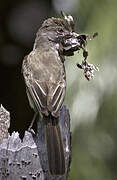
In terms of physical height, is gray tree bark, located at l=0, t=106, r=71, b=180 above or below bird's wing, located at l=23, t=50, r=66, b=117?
below

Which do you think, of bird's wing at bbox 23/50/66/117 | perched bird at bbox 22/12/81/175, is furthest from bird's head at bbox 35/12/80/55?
bird's wing at bbox 23/50/66/117

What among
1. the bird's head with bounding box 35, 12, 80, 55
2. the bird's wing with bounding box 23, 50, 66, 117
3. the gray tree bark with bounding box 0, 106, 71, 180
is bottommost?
the gray tree bark with bounding box 0, 106, 71, 180

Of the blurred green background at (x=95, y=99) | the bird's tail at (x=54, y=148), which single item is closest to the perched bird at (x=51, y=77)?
the bird's tail at (x=54, y=148)

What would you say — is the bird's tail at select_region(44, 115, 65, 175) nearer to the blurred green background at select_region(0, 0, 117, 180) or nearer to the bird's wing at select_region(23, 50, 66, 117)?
the bird's wing at select_region(23, 50, 66, 117)

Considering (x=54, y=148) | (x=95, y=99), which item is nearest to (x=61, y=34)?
(x=95, y=99)

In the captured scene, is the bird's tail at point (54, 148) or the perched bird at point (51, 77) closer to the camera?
the bird's tail at point (54, 148)

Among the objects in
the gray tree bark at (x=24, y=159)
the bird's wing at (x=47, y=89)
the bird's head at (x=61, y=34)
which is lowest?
the gray tree bark at (x=24, y=159)

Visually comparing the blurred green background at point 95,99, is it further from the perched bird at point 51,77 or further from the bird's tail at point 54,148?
the bird's tail at point 54,148
